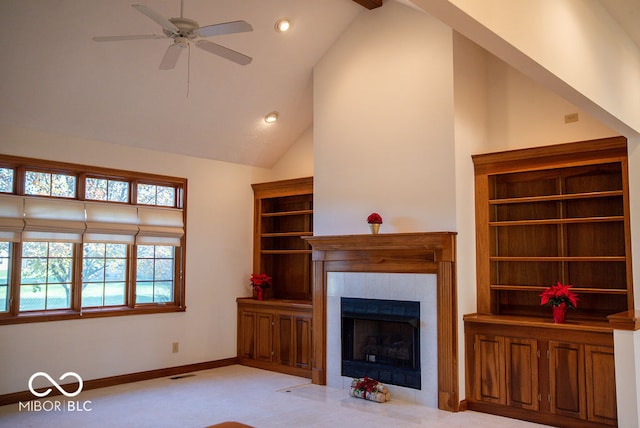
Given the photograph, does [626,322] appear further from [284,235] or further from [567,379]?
[284,235]

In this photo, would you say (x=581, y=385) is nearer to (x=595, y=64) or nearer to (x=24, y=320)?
(x=595, y=64)

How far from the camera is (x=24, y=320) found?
5.55 m

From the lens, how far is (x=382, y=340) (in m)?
5.90

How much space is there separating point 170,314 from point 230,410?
6.58 feet

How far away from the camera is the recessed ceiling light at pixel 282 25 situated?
19.1 feet

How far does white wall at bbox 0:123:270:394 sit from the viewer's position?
5.64m

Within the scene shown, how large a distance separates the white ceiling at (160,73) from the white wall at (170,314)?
0.20m

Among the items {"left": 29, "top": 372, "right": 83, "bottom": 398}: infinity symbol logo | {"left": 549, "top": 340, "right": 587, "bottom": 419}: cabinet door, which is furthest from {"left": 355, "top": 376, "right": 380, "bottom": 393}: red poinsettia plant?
{"left": 29, "top": 372, "right": 83, "bottom": 398}: infinity symbol logo

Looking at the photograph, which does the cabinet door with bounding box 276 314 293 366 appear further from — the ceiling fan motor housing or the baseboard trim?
the ceiling fan motor housing

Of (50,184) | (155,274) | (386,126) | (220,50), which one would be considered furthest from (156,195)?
(220,50)

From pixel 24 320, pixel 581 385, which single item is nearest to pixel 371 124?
pixel 581 385

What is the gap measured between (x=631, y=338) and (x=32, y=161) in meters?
5.77

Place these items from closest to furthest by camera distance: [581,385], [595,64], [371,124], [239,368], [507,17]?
[507,17], [595,64], [581,385], [371,124], [239,368]

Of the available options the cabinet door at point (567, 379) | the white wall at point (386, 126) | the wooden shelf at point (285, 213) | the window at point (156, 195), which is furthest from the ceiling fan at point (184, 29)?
the cabinet door at point (567, 379)
